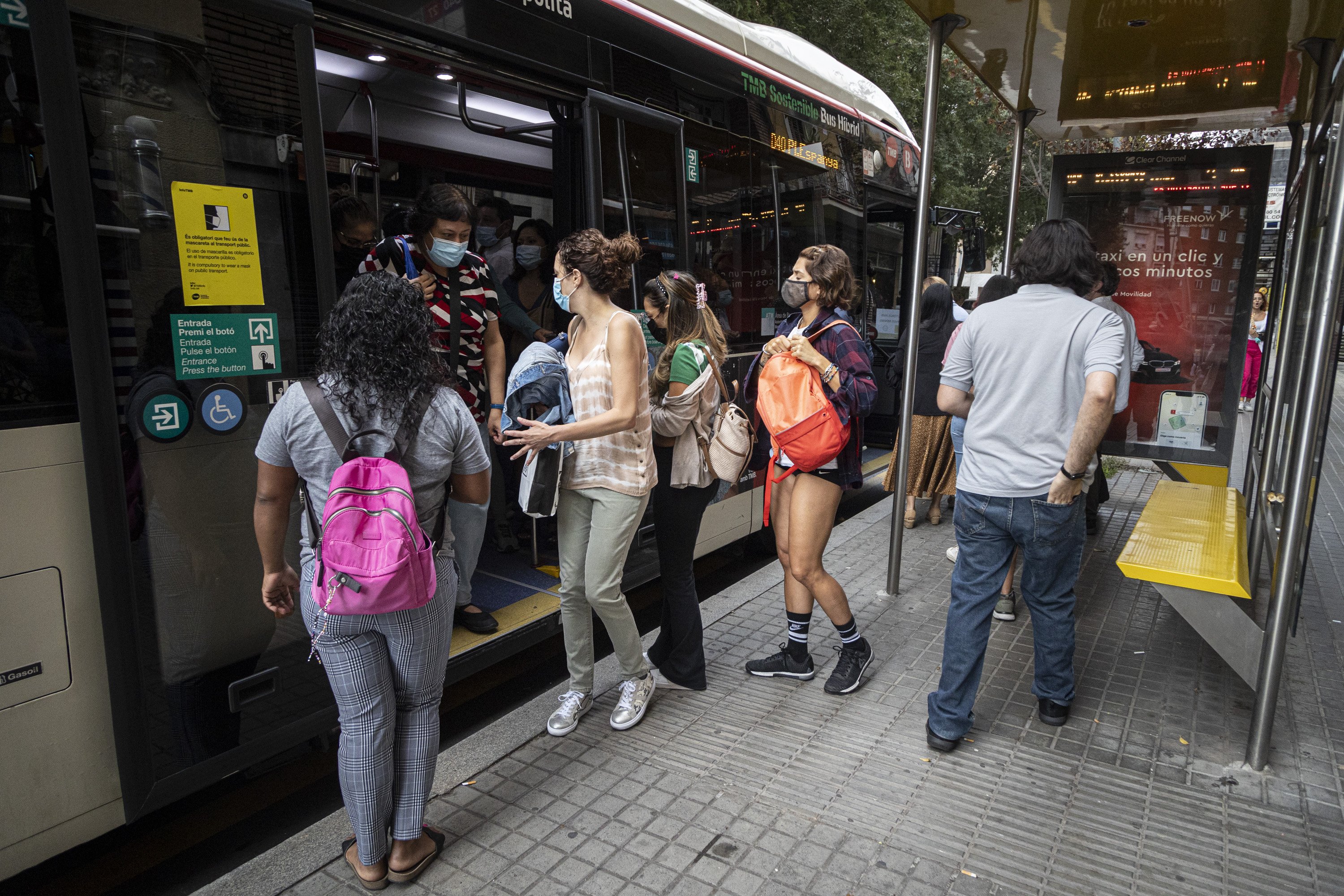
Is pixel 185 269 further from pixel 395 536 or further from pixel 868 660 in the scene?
pixel 868 660

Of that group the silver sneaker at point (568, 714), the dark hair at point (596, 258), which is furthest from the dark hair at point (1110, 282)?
the silver sneaker at point (568, 714)

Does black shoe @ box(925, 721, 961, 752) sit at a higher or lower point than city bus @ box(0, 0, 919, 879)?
lower

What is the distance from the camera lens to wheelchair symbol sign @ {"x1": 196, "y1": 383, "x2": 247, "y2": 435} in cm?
267

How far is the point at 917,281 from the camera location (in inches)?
199

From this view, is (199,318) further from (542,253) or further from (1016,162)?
(1016,162)

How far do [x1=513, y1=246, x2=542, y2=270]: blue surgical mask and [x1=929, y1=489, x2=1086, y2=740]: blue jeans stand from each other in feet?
10.7

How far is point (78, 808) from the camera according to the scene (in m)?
2.47

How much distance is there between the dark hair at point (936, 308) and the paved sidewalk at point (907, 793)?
9.37ft

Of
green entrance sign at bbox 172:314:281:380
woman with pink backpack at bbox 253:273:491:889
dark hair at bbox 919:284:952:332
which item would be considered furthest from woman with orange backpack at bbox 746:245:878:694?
dark hair at bbox 919:284:952:332

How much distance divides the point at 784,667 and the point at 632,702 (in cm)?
83

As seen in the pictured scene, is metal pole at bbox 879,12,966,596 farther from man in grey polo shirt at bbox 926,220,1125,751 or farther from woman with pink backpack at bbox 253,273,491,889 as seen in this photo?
woman with pink backpack at bbox 253,273,491,889

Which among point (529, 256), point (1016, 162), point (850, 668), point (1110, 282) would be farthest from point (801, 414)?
point (1016, 162)

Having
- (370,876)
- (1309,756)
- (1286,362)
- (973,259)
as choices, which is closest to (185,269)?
(370,876)

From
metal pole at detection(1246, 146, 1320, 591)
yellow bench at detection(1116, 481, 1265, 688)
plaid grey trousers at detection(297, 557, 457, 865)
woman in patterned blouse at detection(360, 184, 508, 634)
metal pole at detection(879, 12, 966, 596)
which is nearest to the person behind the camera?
plaid grey trousers at detection(297, 557, 457, 865)
